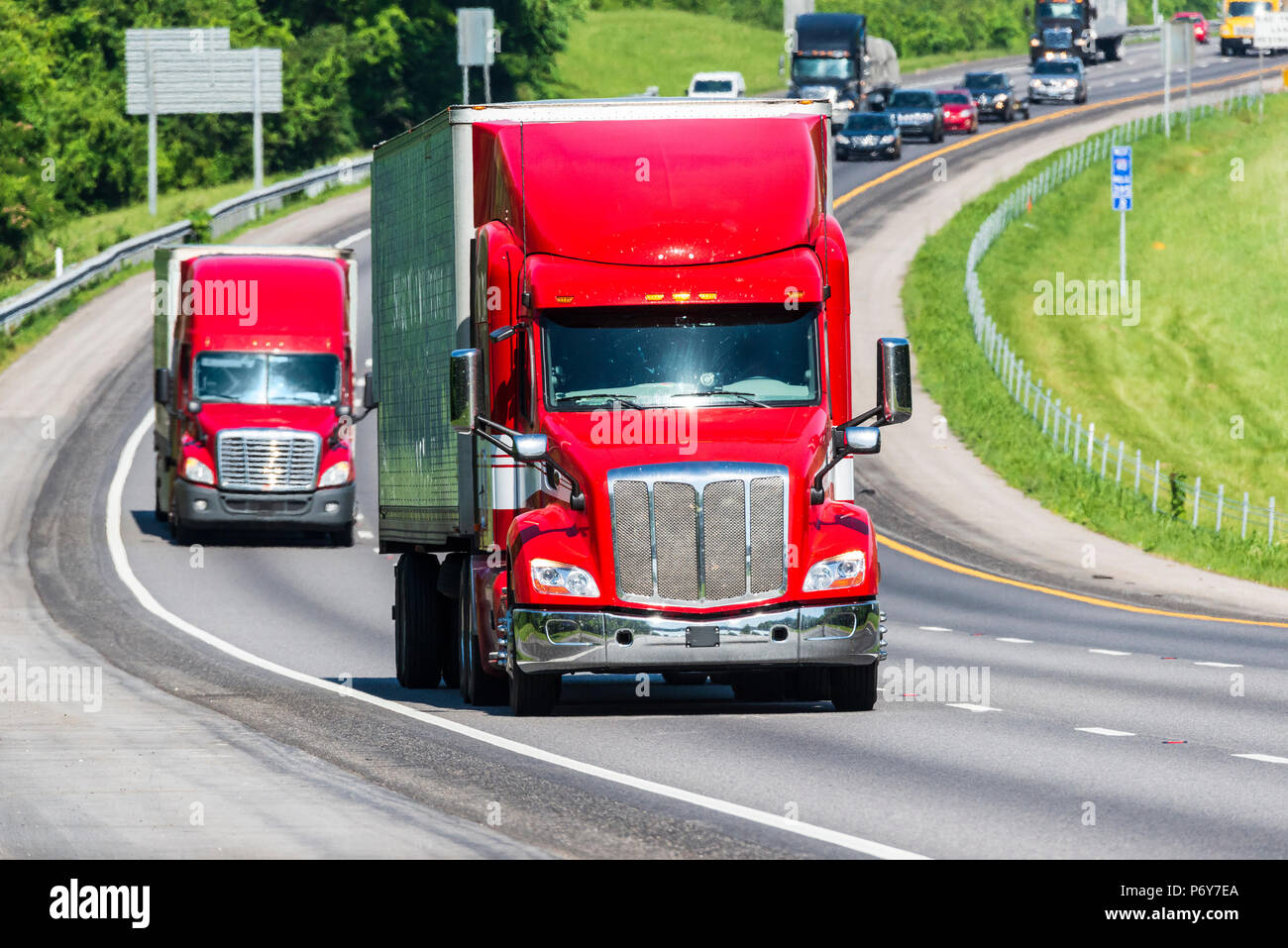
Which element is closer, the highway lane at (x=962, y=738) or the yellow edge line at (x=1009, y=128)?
the highway lane at (x=962, y=738)

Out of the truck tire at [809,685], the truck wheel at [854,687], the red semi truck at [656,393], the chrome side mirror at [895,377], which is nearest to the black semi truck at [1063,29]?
the truck tire at [809,685]

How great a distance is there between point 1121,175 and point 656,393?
41152 millimetres

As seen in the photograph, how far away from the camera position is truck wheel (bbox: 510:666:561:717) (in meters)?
16.4

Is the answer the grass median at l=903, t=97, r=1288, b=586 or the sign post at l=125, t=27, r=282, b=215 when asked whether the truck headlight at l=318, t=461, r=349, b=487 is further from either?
the sign post at l=125, t=27, r=282, b=215

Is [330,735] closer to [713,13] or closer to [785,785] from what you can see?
[785,785]

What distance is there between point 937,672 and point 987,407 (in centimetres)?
2705

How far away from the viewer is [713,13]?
530 ft

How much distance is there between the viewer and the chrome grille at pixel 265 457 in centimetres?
3450

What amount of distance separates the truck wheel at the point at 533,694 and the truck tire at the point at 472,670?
0.80 m

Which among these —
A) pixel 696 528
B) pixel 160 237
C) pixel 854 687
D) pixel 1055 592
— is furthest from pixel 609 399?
pixel 160 237

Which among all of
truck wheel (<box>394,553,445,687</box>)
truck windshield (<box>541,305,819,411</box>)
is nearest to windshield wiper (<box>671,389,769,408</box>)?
truck windshield (<box>541,305,819,411</box>)

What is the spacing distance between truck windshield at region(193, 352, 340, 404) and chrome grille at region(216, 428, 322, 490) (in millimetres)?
536

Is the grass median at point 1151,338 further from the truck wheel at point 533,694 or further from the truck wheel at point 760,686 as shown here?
the truck wheel at point 533,694
